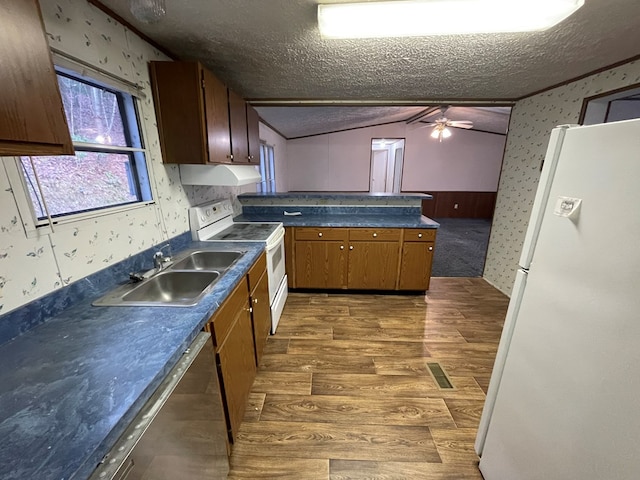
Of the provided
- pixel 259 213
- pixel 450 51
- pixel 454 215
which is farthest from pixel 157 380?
pixel 454 215

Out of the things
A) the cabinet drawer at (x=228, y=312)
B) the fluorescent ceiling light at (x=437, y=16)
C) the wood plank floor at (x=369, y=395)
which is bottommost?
the wood plank floor at (x=369, y=395)

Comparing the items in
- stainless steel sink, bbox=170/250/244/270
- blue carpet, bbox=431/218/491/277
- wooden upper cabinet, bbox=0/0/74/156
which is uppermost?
wooden upper cabinet, bbox=0/0/74/156

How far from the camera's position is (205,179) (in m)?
1.90

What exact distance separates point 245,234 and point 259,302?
0.66m

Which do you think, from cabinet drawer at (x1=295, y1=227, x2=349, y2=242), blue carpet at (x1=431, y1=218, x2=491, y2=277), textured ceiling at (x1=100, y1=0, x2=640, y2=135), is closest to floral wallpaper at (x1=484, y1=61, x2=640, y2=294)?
textured ceiling at (x1=100, y1=0, x2=640, y2=135)

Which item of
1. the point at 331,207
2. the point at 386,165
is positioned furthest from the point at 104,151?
the point at 386,165

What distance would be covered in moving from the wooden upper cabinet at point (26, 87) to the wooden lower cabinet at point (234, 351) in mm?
796

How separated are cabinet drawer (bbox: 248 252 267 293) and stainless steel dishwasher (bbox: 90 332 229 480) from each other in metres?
0.62

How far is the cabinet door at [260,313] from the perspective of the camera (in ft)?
5.70

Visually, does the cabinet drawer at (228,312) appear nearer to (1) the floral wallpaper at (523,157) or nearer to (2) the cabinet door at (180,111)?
(2) the cabinet door at (180,111)

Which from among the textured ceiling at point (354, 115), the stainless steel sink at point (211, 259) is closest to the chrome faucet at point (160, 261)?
the stainless steel sink at point (211, 259)

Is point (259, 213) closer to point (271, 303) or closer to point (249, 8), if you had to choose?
point (271, 303)

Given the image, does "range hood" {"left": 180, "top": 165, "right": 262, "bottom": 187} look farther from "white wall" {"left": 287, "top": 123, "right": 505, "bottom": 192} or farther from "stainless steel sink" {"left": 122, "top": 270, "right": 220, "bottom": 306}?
"white wall" {"left": 287, "top": 123, "right": 505, "bottom": 192}

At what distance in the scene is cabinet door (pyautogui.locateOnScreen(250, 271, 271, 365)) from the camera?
174 cm
